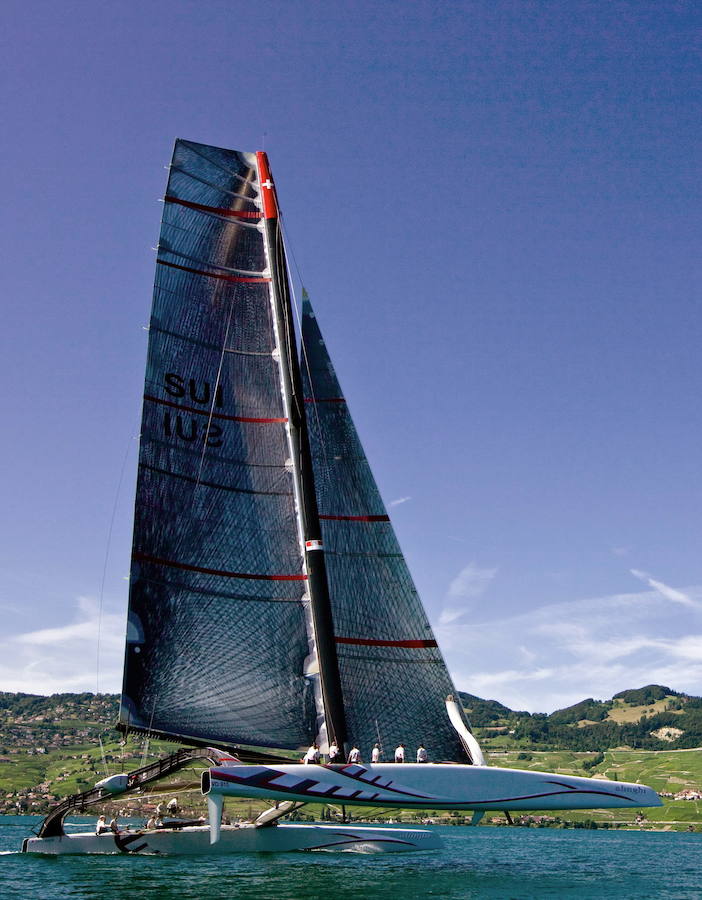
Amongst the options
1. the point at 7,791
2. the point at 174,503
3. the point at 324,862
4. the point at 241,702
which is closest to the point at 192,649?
the point at 241,702

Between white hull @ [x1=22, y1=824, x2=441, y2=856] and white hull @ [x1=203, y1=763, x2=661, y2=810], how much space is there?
5.08 m

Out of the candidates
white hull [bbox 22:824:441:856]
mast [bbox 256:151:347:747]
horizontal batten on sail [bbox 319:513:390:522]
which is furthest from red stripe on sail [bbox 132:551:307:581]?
white hull [bbox 22:824:441:856]

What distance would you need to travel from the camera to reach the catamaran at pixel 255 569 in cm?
2334

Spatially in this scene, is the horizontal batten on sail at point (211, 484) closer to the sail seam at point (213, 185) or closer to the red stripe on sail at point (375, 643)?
the red stripe on sail at point (375, 643)

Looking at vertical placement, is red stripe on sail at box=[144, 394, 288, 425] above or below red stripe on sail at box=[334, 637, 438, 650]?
above

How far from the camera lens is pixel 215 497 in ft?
82.2

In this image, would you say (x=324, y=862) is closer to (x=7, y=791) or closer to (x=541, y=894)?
(x=541, y=894)

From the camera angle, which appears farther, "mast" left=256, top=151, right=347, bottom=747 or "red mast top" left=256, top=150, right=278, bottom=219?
"red mast top" left=256, top=150, right=278, bottom=219

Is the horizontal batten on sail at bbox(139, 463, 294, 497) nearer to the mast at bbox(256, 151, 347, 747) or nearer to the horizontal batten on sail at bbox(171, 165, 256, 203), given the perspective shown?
the mast at bbox(256, 151, 347, 747)

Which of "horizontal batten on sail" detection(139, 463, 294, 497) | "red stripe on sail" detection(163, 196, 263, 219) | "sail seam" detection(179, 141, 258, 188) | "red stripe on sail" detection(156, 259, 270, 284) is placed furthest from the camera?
"sail seam" detection(179, 141, 258, 188)

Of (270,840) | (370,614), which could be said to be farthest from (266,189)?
(270,840)

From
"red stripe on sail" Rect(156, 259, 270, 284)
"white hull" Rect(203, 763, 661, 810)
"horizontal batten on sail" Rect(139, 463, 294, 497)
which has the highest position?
"red stripe on sail" Rect(156, 259, 270, 284)

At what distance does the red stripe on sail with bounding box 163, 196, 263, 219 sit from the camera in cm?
2714

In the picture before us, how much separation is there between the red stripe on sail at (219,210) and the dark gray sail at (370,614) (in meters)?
6.01
